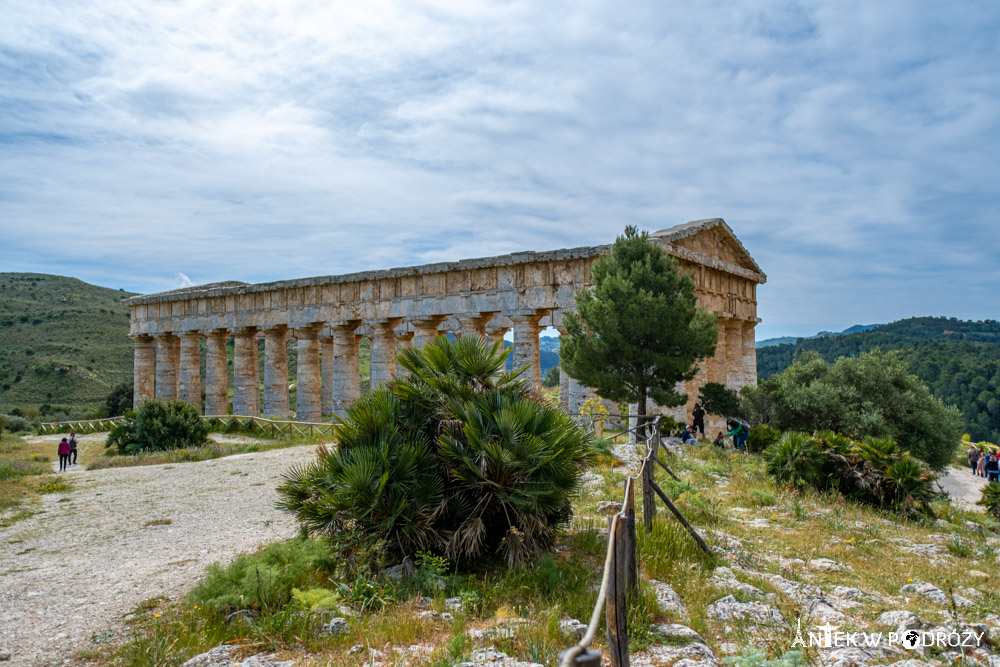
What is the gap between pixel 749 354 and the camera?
90.5ft

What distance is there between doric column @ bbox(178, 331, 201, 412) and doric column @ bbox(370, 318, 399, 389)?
31.0 feet

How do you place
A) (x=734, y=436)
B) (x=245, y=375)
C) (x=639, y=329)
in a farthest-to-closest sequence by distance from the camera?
(x=245, y=375) → (x=734, y=436) → (x=639, y=329)

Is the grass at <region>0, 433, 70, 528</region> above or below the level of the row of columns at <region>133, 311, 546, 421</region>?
below

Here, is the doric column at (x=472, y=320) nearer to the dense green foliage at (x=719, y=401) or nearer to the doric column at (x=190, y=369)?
the dense green foliage at (x=719, y=401)

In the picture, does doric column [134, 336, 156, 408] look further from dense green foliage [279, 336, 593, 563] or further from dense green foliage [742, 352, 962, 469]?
dense green foliage [279, 336, 593, 563]

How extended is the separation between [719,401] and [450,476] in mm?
14896

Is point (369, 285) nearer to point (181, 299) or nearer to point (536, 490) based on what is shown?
point (181, 299)

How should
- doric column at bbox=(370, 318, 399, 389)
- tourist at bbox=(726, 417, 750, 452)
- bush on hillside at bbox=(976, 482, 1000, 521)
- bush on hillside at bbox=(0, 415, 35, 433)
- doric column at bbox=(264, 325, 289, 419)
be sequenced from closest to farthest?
bush on hillside at bbox=(976, 482, 1000, 521) < tourist at bbox=(726, 417, 750, 452) < doric column at bbox=(370, 318, 399, 389) < doric column at bbox=(264, 325, 289, 419) < bush on hillside at bbox=(0, 415, 35, 433)

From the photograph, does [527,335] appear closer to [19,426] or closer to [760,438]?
[760,438]

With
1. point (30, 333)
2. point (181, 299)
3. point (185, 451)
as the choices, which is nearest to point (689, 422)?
point (185, 451)

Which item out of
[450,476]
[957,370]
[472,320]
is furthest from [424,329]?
[957,370]

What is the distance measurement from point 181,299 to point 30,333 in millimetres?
39093

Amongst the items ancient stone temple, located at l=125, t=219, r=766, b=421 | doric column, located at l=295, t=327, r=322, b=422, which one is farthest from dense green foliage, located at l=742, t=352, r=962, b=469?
doric column, located at l=295, t=327, r=322, b=422

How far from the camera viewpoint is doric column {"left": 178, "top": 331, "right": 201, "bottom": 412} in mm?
30875
